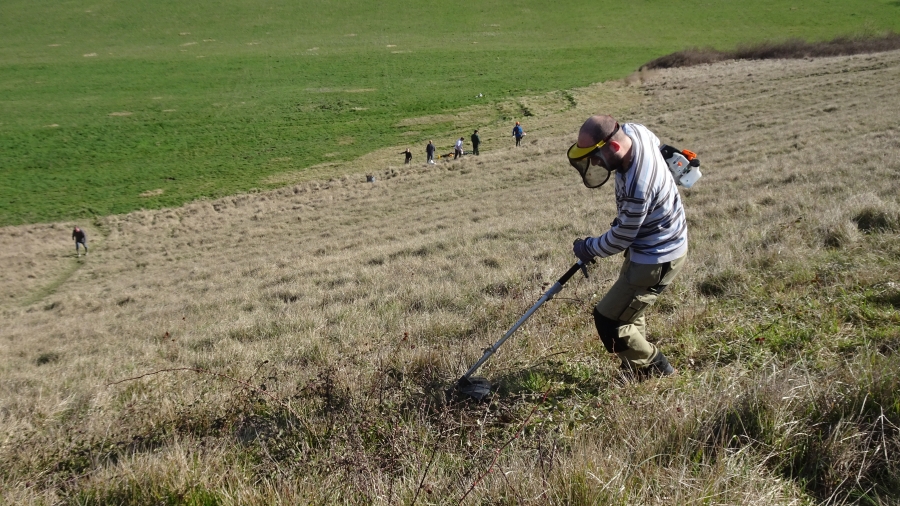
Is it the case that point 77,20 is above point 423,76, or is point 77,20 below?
above

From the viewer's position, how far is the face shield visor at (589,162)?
3612mm

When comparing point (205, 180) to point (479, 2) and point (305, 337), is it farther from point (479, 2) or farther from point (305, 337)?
point (479, 2)

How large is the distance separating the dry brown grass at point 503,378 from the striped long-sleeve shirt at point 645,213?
0.78 meters

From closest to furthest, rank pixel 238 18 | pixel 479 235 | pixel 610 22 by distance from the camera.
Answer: pixel 479 235
pixel 610 22
pixel 238 18

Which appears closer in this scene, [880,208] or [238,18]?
[880,208]

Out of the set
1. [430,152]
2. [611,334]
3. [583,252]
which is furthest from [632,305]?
[430,152]

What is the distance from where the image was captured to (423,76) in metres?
57.4

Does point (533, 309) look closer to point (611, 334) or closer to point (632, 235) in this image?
point (611, 334)

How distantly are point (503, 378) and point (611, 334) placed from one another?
2.68 feet

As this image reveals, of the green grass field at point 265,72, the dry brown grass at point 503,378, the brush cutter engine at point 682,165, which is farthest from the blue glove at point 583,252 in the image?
the green grass field at point 265,72

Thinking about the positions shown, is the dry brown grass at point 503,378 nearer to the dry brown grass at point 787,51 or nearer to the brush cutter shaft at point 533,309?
the brush cutter shaft at point 533,309

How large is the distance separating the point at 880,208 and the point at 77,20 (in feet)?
310

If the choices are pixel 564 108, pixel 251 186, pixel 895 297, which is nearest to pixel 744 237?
pixel 895 297

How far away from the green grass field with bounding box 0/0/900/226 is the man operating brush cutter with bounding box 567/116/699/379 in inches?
1230
